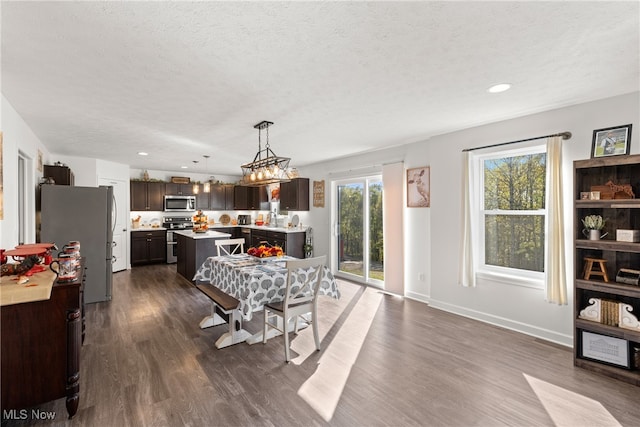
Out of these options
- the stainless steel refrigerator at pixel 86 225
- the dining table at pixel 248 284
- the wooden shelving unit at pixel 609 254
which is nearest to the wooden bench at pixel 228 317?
the dining table at pixel 248 284

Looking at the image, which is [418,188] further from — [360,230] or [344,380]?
[344,380]

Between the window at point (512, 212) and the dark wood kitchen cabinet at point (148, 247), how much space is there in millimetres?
7119

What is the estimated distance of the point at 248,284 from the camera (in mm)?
2998

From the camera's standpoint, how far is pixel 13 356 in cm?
199

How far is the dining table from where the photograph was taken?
9.89 feet

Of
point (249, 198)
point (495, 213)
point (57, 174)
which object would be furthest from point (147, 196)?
point (495, 213)

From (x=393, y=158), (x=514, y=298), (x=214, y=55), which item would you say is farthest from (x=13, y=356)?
(x=393, y=158)

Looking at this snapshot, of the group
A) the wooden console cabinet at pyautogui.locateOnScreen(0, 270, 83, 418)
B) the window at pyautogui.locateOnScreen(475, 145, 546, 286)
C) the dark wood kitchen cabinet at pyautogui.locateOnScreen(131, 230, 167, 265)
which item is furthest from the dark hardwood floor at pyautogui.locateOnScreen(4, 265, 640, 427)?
the dark wood kitchen cabinet at pyautogui.locateOnScreen(131, 230, 167, 265)

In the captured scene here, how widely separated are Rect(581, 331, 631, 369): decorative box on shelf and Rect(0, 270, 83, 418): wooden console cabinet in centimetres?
413

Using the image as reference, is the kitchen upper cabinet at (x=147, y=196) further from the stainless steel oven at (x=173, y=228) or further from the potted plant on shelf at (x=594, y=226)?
the potted plant on shelf at (x=594, y=226)

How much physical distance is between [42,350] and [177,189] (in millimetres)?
6652

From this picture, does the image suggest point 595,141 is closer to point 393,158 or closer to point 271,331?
point 393,158

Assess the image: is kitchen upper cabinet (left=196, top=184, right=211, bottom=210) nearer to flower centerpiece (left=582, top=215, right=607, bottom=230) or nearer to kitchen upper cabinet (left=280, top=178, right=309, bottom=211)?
kitchen upper cabinet (left=280, top=178, right=309, bottom=211)

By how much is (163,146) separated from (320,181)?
3168mm
